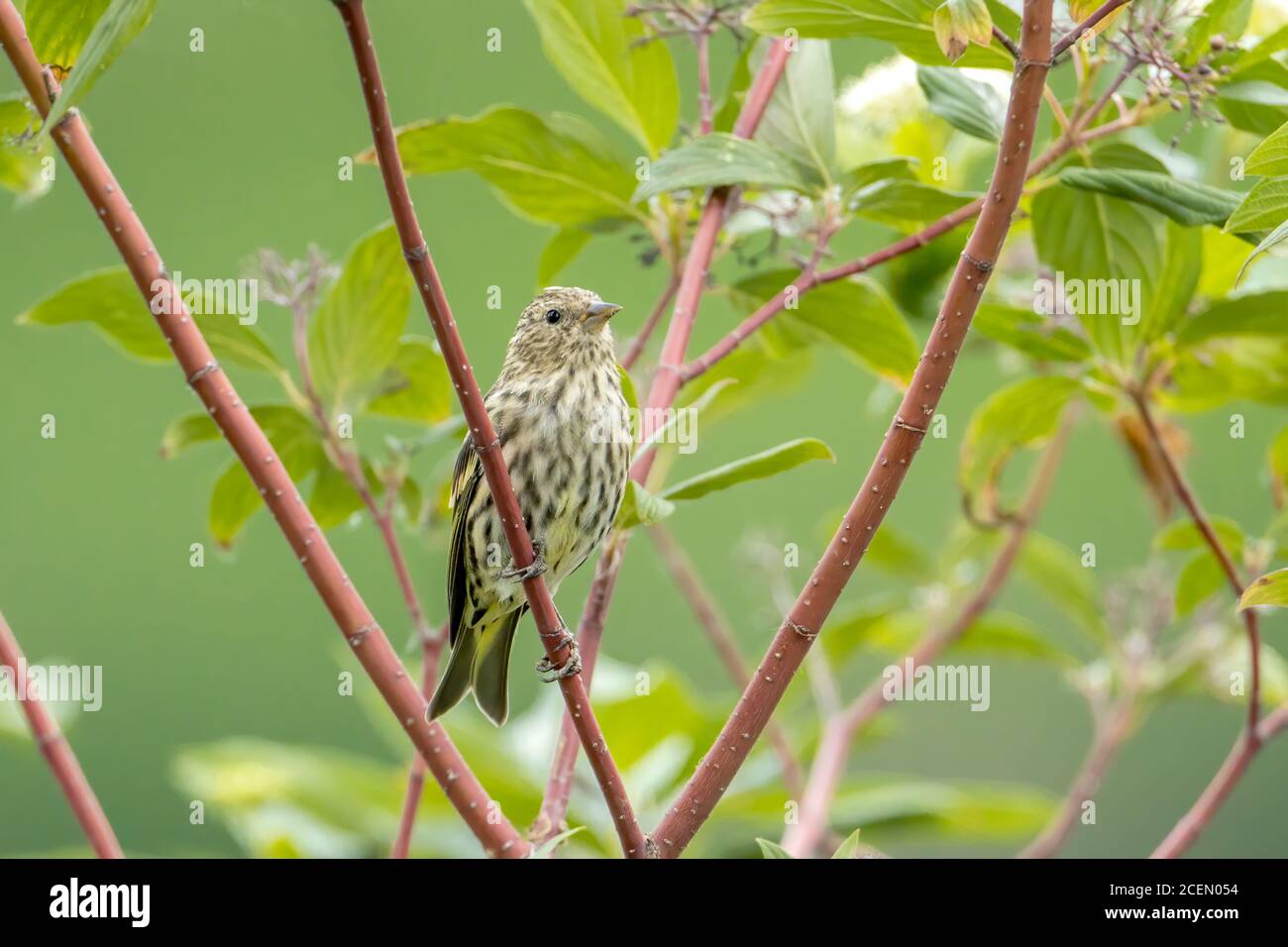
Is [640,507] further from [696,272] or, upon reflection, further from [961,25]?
[961,25]

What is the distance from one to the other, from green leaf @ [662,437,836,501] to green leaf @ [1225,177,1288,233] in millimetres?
492

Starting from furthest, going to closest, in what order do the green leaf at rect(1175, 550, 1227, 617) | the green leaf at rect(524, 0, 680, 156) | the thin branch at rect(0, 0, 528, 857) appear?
1. the green leaf at rect(1175, 550, 1227, 617)
2. the green leaf at rect(524, 0, 680, 156)
3. the thin branch at rect(0, 0, 528, 857)

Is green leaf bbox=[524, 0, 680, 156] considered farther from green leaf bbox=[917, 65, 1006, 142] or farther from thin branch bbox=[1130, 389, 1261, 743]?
thin branch bbox=[1130, 389, 1261, 743]

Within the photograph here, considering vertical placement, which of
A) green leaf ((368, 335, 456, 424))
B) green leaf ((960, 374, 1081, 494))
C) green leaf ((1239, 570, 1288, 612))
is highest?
green leaf ((368, 335, 456, 424))

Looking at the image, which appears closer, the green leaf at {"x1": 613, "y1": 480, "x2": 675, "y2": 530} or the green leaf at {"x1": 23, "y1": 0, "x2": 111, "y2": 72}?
the green leaf at {"x1": 23, "y1": 0, "x2": 111, "y2": 72}

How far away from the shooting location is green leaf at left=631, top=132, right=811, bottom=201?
1835 millimetres

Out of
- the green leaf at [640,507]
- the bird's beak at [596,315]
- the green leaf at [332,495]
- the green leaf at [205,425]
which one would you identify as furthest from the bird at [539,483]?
the green leaf at [640,507]

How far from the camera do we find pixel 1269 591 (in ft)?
4.96

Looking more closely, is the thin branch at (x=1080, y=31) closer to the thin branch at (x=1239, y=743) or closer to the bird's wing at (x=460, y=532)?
the thin branch at (x=1239, y=743)

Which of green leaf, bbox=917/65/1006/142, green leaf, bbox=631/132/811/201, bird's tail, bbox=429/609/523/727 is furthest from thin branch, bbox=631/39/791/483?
bird's tail, bbox=429/609/523/727

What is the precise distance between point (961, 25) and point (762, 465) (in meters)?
0.55

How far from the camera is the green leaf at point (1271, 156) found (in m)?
1.42

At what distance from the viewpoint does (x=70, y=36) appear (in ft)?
5.14

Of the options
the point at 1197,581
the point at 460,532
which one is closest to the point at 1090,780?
the point at 1197,581
